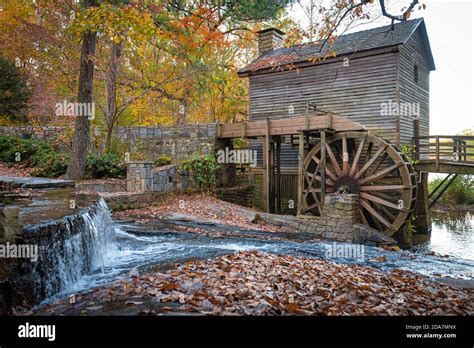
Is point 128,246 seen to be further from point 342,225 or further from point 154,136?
point 154,136

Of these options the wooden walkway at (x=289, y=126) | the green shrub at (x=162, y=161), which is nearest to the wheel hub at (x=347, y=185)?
the wooden walkway at (x=289, y=126)

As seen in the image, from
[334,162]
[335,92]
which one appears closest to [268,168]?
[334,162]

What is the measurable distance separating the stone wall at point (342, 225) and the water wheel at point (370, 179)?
115 centimetres

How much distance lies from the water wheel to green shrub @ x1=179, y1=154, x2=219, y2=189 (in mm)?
3648

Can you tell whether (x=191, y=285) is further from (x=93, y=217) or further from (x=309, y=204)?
Answer: (x=309, y=204)

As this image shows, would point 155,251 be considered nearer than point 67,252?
No

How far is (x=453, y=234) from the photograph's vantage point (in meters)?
13.7

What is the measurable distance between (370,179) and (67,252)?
398 inches

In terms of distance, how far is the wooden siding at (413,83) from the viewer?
13.6 metres

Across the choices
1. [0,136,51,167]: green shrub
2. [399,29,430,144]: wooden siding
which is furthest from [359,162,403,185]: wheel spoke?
[0,136,51,167]: green shrub

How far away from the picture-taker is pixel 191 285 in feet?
13.9
